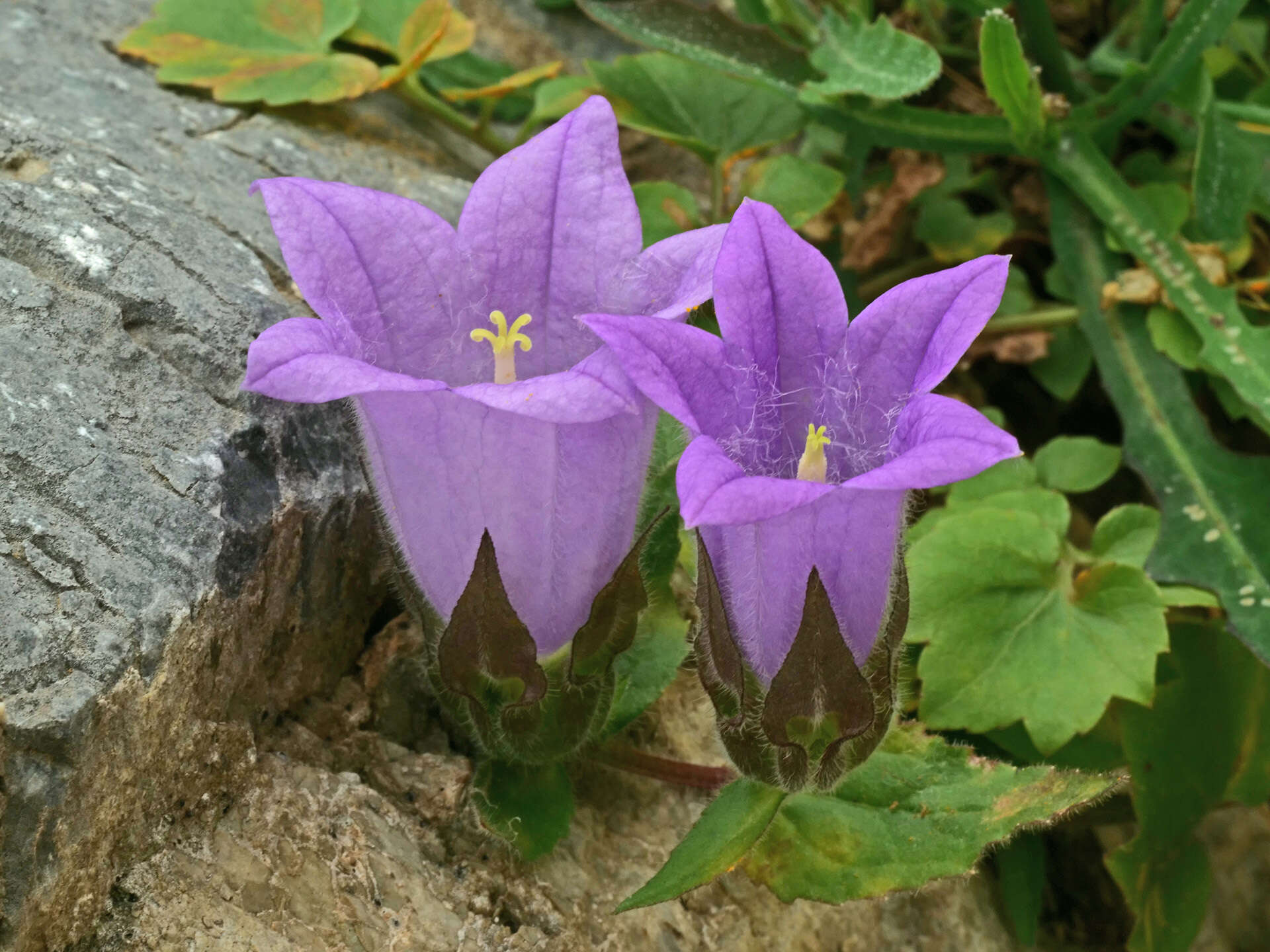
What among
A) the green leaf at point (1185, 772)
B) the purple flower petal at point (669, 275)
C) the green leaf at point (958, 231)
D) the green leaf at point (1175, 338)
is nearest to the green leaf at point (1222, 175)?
the green leaf at point (1175, 338)

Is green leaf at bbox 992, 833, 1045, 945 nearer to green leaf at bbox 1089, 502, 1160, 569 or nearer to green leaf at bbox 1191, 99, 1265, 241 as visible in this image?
green leaf at bbox 1089, 502, 1160, 569

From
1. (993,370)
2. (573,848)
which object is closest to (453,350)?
(573,848)

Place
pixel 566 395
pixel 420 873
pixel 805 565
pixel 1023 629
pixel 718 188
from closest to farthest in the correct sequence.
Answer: pixel 566 395 < pixel 805 565 < pixel 420 873 < pixel 1023 629 < pixel 718 188

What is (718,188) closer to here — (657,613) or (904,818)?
(657,613)

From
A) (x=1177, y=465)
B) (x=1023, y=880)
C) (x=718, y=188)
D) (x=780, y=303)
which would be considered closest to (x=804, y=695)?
(x=780, y=303)

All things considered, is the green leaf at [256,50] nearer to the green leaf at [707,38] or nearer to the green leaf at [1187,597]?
the green leaf at [707,38]
